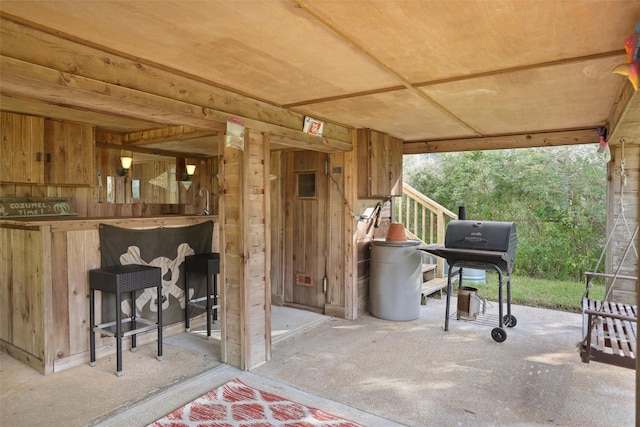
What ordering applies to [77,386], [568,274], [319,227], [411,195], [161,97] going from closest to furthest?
[161,97]
[77,386]
[319,227]
[411,195]
[568,274]

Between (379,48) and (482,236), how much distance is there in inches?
99.0

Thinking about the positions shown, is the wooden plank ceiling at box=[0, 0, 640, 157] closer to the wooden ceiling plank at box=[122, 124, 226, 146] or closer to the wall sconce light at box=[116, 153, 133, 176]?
the wooden ceiling plank at box=[122, 124, 226, 146]

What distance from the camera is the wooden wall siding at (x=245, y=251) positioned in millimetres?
3023

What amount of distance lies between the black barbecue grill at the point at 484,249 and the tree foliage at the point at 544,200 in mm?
3061

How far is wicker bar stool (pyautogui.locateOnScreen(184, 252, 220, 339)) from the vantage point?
3.72 meters

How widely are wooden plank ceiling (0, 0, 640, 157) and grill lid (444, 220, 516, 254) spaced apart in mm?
1117

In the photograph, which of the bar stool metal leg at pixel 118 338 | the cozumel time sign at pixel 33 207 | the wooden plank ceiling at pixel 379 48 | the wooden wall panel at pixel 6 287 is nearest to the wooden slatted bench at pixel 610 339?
the wooden plank ceiling at pixel 379 48

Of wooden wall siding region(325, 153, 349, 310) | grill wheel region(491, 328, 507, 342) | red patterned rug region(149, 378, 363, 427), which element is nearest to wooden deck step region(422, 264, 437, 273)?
wooden wall siding region(325, 153, 349, 310)

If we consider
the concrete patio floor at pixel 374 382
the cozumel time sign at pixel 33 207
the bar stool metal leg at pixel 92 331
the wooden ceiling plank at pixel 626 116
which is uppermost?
the wooden ceiling plank at pixel 626 116

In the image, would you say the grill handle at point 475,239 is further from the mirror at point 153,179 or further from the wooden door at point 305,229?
the mirror at point 153,179

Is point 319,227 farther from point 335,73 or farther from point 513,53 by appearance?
point 513,53

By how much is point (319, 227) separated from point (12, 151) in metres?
3.15

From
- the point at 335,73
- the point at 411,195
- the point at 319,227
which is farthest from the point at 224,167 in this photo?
the point at 411,195

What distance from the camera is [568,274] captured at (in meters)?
6.49
